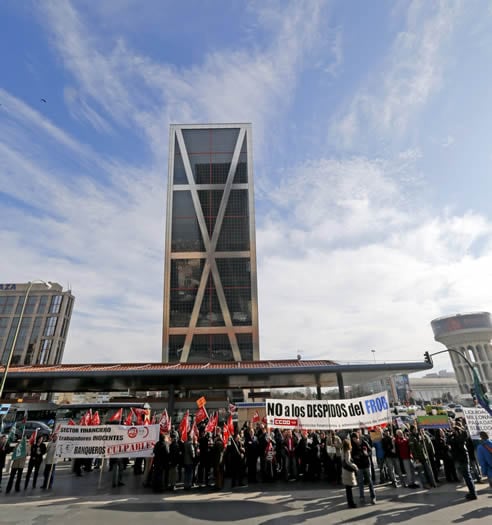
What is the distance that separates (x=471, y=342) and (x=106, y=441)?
143m

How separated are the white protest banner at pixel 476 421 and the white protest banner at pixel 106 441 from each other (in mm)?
10154

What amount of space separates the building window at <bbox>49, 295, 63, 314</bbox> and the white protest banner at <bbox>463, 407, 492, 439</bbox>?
111357mm

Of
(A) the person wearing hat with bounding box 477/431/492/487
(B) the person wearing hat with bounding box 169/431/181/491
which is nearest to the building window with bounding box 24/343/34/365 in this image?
(B) the person wearing hat with bounding box 169/431/181/491

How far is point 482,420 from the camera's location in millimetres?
10133

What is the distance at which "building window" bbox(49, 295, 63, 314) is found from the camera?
99.2m

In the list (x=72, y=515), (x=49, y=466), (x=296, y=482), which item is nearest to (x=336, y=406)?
(x=296, y=482)

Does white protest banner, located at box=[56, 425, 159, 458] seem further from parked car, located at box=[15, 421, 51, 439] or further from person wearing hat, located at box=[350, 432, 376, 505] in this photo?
parked car, located at box=[15, 421, 51, 439]

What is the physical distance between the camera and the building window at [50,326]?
317 feet

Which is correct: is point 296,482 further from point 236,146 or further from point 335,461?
point 236,146

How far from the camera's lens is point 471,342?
119 m

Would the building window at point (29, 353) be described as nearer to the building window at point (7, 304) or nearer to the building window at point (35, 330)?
the building window at point (35, 330)

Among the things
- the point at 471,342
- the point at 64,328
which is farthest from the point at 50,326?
the point at 471,342

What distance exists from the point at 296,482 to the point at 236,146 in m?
71.3

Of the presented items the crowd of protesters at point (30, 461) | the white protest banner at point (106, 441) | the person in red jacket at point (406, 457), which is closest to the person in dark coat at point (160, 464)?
the white protest banner at point (106, 441)
